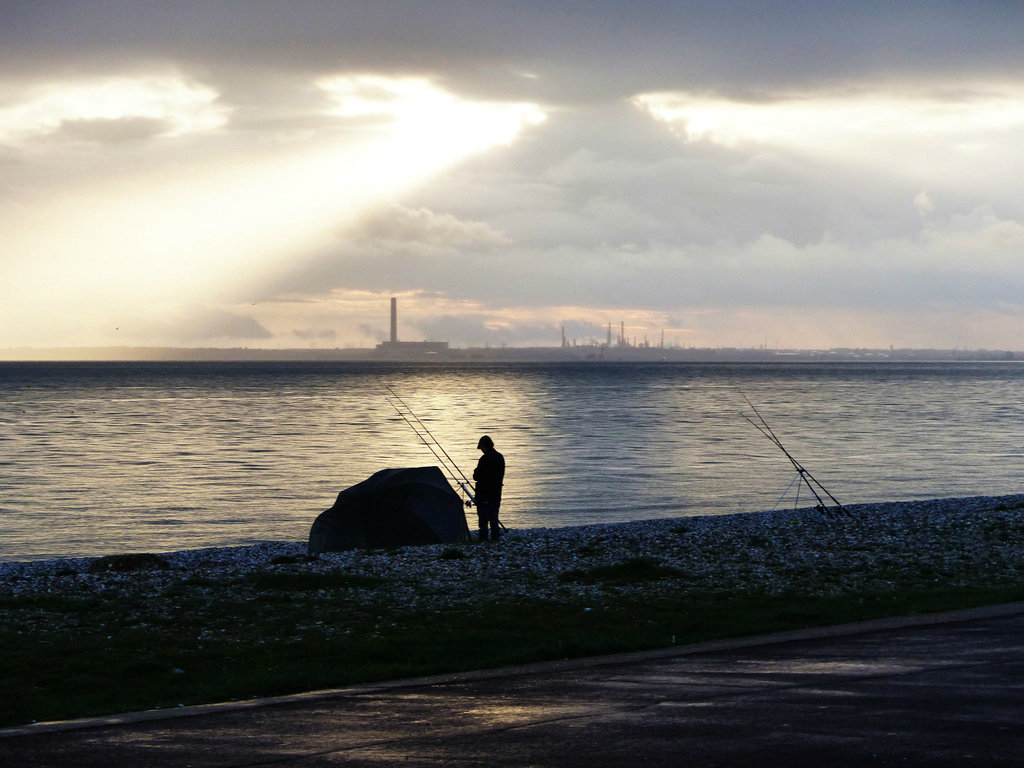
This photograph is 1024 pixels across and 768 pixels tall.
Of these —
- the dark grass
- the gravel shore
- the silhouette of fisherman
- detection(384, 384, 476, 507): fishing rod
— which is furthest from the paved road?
detection(384, 384, 476, 507): fishing rod

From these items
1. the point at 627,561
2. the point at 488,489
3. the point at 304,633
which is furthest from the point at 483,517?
the point at 304,633

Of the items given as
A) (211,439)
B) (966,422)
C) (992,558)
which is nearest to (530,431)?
(211,439)

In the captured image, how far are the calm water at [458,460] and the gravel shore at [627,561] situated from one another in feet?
31.3

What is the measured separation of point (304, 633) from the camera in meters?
13.5

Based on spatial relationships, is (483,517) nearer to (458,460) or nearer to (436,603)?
(436,603)

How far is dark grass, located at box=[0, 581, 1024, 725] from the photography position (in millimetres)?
10938

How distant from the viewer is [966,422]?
8144 cm

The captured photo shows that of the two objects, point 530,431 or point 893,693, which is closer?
point 893,693

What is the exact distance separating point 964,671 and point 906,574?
710cm

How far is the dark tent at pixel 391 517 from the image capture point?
937 inches

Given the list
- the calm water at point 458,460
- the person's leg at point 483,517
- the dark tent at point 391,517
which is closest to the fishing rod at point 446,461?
the person's leg at point 483,517

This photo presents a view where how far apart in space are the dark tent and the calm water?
5998 millimetres

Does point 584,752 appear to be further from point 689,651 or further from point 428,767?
point 689,651

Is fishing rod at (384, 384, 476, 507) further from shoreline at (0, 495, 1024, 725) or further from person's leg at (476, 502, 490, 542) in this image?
shoreline at (0, 495, 1024, 725)
